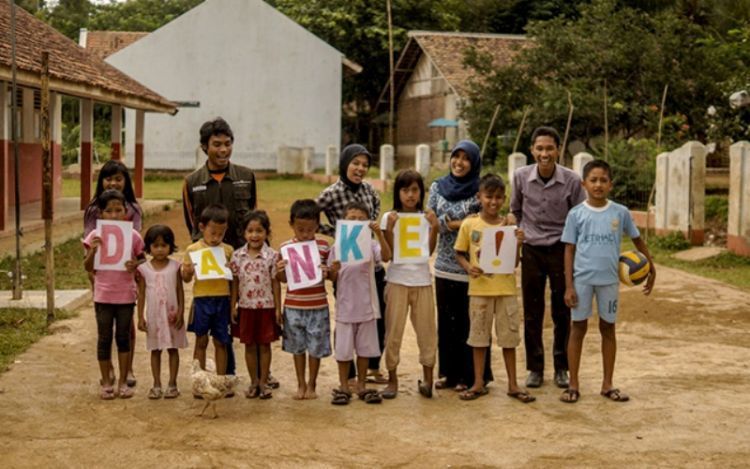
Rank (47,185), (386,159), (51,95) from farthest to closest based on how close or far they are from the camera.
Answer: (386,159) < (51,95) < (47,185)

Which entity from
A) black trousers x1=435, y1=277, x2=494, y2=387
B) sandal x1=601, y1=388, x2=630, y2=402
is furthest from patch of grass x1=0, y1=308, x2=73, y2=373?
sandal x1=601, y1=388, x2=630, y2=402

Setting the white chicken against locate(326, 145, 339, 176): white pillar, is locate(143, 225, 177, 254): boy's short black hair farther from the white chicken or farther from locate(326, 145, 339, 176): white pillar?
locate(326, 145, 339, 176): white pillar

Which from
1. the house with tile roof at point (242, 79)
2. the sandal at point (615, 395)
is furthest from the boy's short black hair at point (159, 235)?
the house with tile roof at point (242, 79)

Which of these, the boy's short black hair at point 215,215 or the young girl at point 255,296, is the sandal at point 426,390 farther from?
the boy's short black hair at point 215,215

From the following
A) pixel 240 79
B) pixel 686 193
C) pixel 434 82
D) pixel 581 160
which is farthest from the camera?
→ pixel 434 82

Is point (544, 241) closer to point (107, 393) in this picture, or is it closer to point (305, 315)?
point (305, 315)

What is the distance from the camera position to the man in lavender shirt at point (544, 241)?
22.1ft

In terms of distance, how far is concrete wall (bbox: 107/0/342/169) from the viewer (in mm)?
36469

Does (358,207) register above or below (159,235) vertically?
above

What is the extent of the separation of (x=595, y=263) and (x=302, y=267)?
6.10ft

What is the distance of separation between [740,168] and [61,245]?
10.1 m

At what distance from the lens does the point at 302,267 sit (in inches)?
246

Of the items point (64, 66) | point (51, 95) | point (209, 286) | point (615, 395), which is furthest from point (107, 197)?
point (51, 95)

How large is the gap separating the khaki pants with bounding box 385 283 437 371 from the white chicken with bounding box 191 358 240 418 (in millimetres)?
1117
